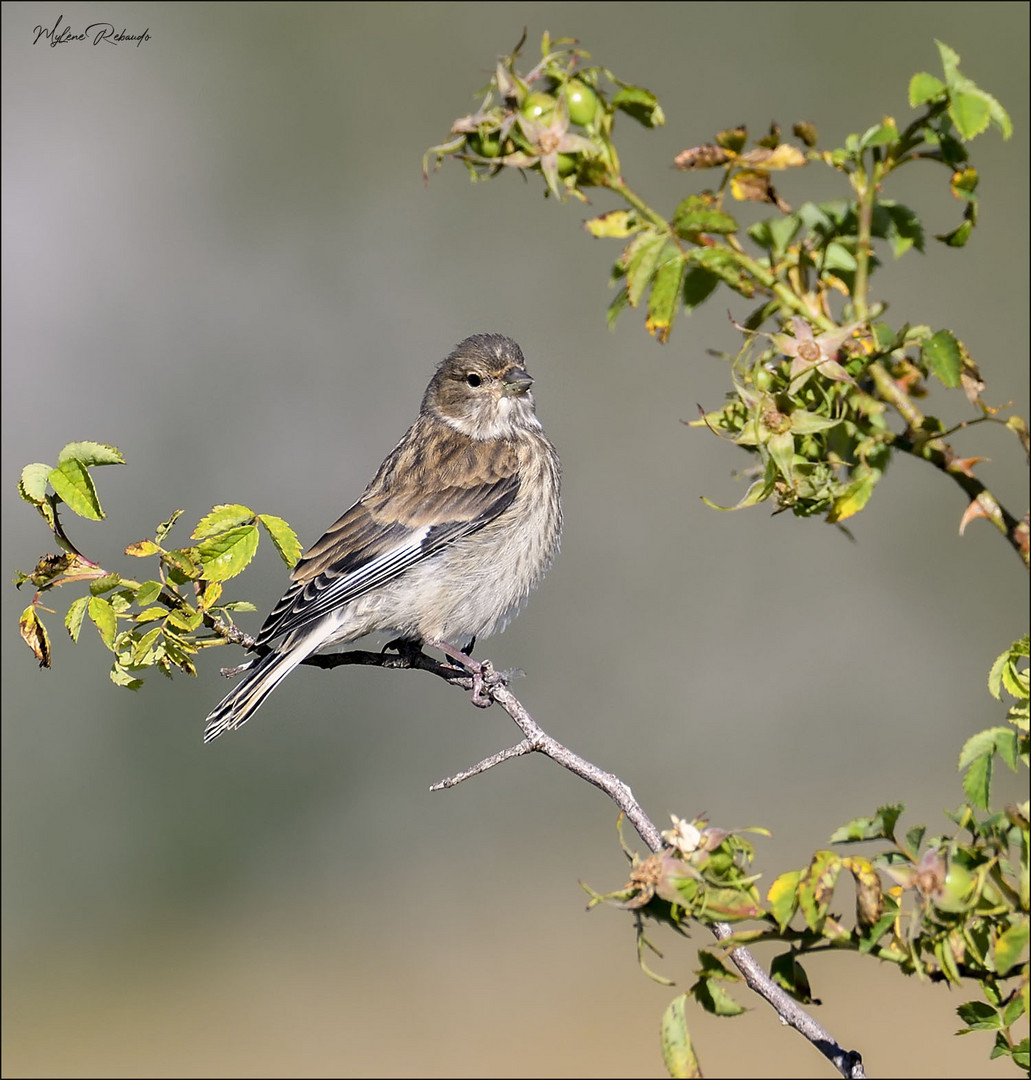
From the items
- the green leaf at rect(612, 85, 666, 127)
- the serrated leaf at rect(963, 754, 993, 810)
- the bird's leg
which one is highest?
the green leaf at rect(612, 85, 666, 127)

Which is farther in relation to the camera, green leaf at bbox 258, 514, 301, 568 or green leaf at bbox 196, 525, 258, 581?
green leaf at bbox 258, 514, 301, 568

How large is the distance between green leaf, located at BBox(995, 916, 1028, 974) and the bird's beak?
401 centimetres

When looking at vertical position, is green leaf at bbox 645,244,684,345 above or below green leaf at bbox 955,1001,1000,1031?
above

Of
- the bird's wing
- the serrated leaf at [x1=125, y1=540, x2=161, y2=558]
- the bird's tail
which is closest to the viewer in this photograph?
the serrated leaf at [x1=125, y1=540, x2=161, y2=558]

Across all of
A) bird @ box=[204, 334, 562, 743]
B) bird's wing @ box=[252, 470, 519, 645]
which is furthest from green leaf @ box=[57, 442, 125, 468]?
bird's wing @ box=[252, 470, 519, 645]

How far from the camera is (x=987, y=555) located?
11.7 metres

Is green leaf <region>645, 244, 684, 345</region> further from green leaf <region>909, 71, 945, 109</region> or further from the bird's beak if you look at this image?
the bird's beak

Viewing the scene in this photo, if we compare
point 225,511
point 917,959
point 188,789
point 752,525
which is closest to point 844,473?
point 917,959

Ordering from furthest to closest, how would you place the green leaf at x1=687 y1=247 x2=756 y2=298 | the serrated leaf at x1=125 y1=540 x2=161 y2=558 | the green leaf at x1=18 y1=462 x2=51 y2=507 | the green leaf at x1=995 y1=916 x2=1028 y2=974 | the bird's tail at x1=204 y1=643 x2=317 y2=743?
the bird's tail at x1=204 y1=643 x2=317 y2=743 < the serrated leaf at x1=125 y1=540 x2=161 y2=558 < the green leaf at x1=18 y1=462 x2=51 y2=507 < the green leaf at x1=687 y1=247 x2=756 y2=298 < the green leaf at x1=995 y1=916 x2=1028 y2=974

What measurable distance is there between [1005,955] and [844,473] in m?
0.65

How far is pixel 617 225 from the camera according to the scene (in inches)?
63.7

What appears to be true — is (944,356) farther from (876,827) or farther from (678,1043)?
(678,1043)

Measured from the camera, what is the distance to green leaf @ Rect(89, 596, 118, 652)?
2.06 m

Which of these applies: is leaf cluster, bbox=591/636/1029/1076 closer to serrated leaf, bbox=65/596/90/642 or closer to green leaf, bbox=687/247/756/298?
green leaf, bbox=687/247/756/298
